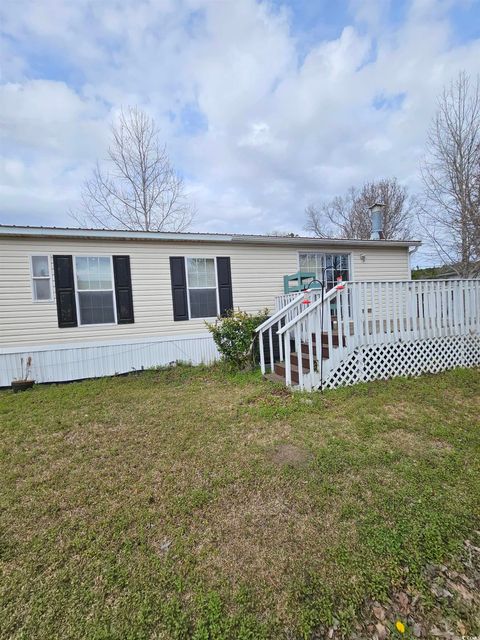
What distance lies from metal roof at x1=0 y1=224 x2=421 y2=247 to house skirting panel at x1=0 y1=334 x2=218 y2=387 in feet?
7.76

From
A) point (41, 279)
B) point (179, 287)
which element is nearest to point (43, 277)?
point (41, 279)

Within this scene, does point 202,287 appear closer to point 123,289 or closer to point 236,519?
point 123,289

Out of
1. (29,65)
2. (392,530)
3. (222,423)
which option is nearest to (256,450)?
(222,423)

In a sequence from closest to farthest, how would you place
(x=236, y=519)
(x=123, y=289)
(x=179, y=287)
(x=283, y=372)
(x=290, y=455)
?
(x=236, y=519)
(x=290, y=455)
(x=283, y=372)
(x=123, y=289)
(x=179, y=287)

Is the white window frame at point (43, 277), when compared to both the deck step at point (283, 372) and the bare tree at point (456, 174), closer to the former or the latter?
the deck step at point (283, 372)

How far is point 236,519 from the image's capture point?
6.94 ft

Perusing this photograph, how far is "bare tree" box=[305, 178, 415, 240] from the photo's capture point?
2173 centimetres

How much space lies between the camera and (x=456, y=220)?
11.6 metres

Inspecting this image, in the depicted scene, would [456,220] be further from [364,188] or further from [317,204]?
[317,204]

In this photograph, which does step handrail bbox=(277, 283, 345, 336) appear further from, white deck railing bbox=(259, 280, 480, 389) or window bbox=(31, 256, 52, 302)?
window bbox=(31, 256, 52, 302)

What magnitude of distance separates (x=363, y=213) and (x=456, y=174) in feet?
38.9

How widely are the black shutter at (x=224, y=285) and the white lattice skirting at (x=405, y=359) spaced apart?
3.53 meters

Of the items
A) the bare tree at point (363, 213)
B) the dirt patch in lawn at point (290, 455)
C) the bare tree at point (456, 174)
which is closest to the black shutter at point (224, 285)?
the dirt patch in lawn at point (290, 455)

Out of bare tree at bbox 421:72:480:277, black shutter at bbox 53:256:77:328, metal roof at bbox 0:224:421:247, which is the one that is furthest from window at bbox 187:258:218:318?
bare tree at bbox 421:72:480:277
